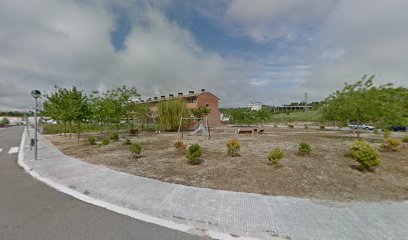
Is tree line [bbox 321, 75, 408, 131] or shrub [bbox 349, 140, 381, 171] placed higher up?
tree line [bbox 321, 75, 408, 131]

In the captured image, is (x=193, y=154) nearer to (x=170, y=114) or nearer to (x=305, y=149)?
(x=305, y=149)

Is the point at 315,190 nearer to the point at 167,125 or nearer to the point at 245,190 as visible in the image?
the point at 245,190

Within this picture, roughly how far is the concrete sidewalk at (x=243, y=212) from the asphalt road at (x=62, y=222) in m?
0.27

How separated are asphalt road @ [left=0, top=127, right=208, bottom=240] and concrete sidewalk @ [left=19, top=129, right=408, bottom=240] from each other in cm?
27

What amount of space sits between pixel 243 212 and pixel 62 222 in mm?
3392

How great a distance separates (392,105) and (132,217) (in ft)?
50.9

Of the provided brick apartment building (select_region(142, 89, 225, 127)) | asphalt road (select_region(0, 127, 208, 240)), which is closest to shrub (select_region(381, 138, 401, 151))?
asphalt road (select_region(0, 127, 208, 240))

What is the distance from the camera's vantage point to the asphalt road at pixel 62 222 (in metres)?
3.53

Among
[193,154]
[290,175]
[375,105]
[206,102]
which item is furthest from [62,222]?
[206,102]

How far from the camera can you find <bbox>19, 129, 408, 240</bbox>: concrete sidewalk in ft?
11.6

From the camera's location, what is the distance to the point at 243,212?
4207 mm

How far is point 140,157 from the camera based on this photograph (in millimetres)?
9906

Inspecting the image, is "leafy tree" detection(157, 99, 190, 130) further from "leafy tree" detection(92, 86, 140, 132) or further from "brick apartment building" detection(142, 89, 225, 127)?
"brick apartment building" detection(142, 89, 225, 127)

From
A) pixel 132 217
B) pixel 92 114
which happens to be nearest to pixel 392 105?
pixel 132 217
